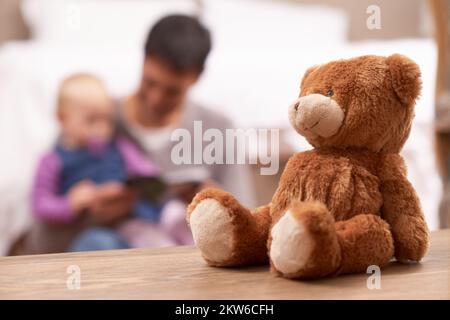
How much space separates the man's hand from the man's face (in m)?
0.25

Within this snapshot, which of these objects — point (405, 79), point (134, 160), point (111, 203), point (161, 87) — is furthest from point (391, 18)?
point (405, 79)

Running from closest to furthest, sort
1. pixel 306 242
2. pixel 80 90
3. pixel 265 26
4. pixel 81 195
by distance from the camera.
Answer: pixel 306 242 → pixel 81 195 → pixel 80 90 → pixel 265 26

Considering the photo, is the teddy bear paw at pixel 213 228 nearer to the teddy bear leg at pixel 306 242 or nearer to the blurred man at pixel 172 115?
the teddy bear leg at pixel 306 242

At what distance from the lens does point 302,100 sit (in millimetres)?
660

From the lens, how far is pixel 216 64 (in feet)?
7.20

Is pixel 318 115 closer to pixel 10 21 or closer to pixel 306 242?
pixel 306 242

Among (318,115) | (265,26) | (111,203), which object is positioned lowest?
(111,203)

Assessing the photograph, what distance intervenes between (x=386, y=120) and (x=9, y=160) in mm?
1546

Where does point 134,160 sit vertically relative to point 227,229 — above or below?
below

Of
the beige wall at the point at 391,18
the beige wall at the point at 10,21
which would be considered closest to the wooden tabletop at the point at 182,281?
the beige wall at the point at 10,21

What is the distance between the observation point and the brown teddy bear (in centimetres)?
65

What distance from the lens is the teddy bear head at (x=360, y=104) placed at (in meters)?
0.66

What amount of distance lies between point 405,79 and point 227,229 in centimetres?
23
